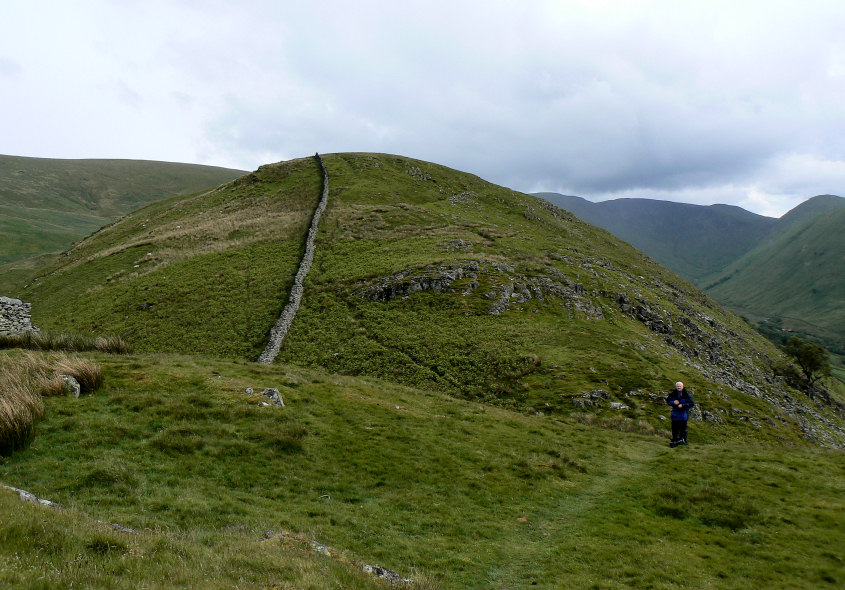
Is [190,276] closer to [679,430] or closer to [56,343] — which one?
[56,343]

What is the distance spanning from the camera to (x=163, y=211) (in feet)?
323

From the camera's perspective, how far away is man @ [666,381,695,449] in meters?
23.5

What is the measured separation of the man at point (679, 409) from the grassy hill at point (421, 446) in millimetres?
1326

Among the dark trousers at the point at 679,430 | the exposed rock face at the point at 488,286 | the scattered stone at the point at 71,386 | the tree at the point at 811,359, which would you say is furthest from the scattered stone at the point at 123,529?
the tree at the point at 811,359

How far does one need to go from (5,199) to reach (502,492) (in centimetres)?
24590

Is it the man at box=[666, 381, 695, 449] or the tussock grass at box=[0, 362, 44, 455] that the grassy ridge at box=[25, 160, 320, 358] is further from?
the man at box=[666, 381, 695, 449]

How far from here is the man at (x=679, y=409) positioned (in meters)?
23.5

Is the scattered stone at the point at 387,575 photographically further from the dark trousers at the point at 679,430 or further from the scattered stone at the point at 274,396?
the dark trousers at the point at 679,430

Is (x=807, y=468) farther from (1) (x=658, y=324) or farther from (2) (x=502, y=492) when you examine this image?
(1) (x=658, y=324)

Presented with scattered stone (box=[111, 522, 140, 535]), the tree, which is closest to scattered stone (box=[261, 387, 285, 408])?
scattered stone (box=[111, 522, 140, 535])

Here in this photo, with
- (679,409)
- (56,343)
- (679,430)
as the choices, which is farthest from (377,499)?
(56,343)

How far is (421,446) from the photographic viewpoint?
65.2ft

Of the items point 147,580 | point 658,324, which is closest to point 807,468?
point 147,580

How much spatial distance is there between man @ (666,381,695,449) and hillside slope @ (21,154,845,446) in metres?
5.50
